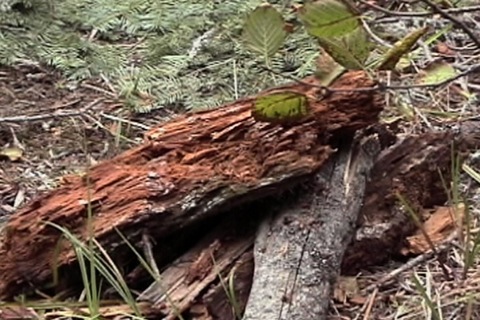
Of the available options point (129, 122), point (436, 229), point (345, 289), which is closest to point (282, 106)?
point (345, 289)

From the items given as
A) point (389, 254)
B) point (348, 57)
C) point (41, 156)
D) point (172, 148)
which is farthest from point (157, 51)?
point (348, 57)

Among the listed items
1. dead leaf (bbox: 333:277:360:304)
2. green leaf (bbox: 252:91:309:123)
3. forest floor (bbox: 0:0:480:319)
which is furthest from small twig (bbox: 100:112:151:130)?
Answer: green leaf (bbox: 252:91:309:123)

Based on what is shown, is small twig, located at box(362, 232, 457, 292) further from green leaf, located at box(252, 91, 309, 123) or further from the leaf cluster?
the leaf cluster

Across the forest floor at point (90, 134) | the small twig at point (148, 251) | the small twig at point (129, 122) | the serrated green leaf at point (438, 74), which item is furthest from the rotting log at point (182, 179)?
the small twig at point (129, 122)

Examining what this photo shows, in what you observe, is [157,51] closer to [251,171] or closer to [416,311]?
[251,171]

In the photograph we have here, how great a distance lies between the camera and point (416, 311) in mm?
1729

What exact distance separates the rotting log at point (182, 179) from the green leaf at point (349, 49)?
0.43 m

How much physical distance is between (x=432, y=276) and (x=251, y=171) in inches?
15.7

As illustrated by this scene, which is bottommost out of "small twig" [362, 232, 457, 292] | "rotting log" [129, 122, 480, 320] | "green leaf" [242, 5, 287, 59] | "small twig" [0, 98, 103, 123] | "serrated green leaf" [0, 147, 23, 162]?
"small twig" [362, 232, 457, 292]

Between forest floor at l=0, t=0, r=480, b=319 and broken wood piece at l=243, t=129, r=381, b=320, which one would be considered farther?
forest floor at l=0, t=0, r=480, b=319

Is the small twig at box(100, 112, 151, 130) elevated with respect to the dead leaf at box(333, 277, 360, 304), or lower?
elevated

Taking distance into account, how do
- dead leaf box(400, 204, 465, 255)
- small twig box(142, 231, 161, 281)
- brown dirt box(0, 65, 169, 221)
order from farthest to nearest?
brown dirt box(0, 65, 169, 221) → dead leaf box(400, 204, 465, 255) → small twig box(142, 231, 161, 281)

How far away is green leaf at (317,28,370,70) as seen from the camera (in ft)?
4.32

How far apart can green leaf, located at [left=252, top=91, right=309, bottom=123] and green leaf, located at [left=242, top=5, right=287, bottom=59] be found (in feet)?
0.37
